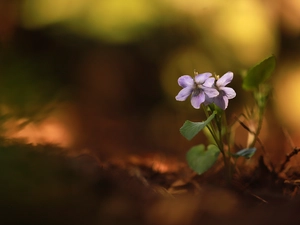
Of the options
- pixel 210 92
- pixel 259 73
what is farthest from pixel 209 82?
pixel 259 73

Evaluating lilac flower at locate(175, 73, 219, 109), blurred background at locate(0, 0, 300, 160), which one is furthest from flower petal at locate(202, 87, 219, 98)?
blurred background at locate(0, 0, 300, 160)

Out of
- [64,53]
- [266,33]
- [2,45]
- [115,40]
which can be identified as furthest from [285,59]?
[2,45]

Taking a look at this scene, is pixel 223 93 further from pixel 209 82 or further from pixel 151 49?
pixel 151 49

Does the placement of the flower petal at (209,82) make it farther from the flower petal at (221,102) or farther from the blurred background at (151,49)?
the blurred background at (151,49)

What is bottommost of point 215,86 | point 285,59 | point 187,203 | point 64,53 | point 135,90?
point 187,203

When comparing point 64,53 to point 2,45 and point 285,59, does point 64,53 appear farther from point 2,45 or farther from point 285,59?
point 285,59

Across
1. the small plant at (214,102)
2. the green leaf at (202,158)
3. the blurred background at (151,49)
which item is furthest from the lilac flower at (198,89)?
the blurred background at (151,49)

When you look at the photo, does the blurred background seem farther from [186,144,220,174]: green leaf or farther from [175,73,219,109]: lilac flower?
[175,73,219,109]: lilac flower
